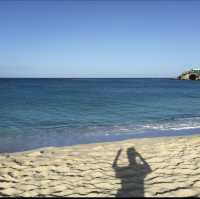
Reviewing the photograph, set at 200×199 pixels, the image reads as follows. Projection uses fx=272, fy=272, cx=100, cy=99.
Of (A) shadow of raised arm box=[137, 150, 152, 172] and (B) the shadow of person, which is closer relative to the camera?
(B) the shadow of person

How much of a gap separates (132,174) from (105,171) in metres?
0.74

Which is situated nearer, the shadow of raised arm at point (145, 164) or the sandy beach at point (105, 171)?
the sandy beach at point (105, 171)

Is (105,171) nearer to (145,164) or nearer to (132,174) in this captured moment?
(132,174)

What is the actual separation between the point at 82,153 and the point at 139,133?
5.31m

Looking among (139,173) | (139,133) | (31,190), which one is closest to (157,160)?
(139,173)

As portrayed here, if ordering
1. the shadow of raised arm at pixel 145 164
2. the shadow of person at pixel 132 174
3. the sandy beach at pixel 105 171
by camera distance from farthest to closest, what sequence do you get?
the shadow of raised arm at pixel 145 164 < the sandy beach at pixel 105 171 < the shadow of person at pixel 132 174

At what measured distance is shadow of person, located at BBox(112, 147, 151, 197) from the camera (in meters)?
5.73

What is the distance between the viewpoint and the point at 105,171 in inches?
280

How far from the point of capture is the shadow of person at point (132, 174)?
5730mm

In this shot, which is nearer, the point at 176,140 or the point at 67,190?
the point at 67,190

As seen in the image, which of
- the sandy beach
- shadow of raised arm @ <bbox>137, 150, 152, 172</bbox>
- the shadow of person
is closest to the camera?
the shadow of person

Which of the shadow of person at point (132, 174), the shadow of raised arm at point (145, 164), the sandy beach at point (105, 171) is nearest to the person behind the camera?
the shadow of person at point (132, 174)

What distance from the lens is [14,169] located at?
7320 mm

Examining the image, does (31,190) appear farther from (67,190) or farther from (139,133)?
(139,133)
